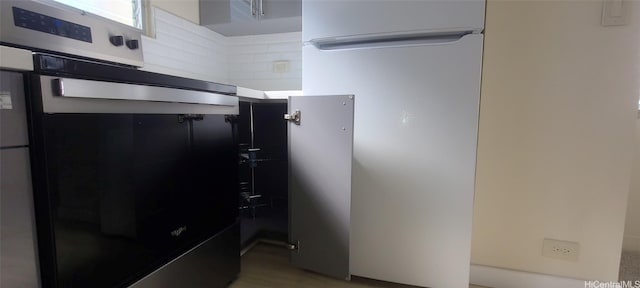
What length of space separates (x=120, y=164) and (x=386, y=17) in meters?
1.12

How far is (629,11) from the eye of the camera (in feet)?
3.83

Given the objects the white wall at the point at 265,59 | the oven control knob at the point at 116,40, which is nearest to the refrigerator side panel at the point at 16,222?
the oven control knob at the point at 116,40

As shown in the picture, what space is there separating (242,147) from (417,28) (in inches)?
45.6

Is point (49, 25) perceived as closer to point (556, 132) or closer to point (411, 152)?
point (411, 152)

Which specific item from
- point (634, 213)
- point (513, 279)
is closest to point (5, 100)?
point (513, 279)

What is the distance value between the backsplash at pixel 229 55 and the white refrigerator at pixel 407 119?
682mm

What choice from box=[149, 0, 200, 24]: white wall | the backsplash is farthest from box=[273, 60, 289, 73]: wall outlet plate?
box=[149, 0, 200, 24]: white wall

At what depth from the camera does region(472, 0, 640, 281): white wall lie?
1.21 m

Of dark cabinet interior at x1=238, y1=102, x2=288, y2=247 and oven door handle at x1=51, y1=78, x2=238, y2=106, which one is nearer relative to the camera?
oven door handle at x1=51, y1=78, x2=238, y2=106

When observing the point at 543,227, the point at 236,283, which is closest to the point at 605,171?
the point at 543,227

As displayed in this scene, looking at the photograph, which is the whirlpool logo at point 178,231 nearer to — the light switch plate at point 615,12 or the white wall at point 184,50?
the white wall at point 184,50

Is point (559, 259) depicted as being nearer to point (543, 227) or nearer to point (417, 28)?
point (543, 227)

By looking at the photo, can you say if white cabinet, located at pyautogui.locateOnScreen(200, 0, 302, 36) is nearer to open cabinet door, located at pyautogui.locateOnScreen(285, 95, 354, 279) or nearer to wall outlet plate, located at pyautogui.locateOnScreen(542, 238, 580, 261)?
open cabinet door, located at pyautogui.locateOnScreen(285, 95, 354, 279)

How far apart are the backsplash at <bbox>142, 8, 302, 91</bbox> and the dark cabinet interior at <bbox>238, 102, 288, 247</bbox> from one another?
360 millimetres
